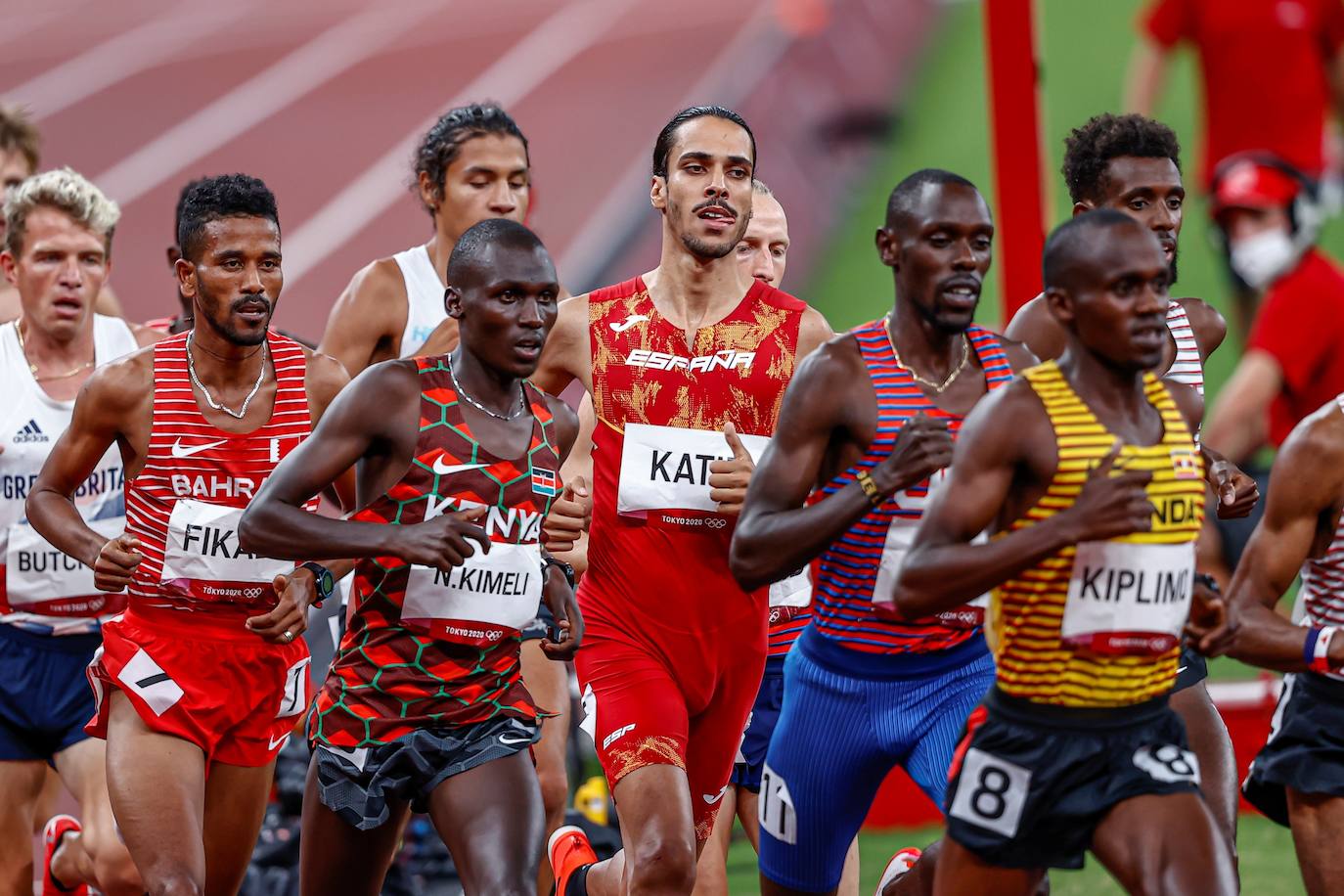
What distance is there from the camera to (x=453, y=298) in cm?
509

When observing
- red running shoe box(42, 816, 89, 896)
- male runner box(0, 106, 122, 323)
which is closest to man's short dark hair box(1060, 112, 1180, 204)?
red running shoe box(42, 816, 89, 896)

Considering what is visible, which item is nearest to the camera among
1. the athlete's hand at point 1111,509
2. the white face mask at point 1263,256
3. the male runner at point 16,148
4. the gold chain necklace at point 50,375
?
the athlete's hand at point 1111,509

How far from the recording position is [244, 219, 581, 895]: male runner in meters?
4.76

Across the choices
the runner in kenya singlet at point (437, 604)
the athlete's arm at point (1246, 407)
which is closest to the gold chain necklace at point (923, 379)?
the runner in kenya singlet at point (437, 604)

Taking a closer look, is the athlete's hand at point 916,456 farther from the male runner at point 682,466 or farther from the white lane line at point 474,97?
the white lane line at point 474,97

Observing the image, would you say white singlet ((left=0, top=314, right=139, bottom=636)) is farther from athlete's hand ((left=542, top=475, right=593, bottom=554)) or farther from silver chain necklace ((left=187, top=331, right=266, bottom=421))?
athlete's hand ((left=542, top=475, right=593, bottom=554))

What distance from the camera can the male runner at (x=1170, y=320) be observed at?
5383 mm

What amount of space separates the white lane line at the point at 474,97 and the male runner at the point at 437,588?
8.69 metres

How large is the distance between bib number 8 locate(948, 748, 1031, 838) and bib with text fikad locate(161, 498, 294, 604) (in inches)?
79.7

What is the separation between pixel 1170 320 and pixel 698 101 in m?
8.46

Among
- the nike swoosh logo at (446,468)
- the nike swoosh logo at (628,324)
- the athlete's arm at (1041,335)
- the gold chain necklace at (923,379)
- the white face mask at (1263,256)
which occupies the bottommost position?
the nike swoosh logo at (446,468)

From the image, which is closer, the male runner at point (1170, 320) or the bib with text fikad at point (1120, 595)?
the bib with text fikad at point (1120, 595)

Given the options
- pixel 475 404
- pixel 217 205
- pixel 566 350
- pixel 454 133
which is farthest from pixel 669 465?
pixel 454 133

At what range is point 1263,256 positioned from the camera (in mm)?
10898
